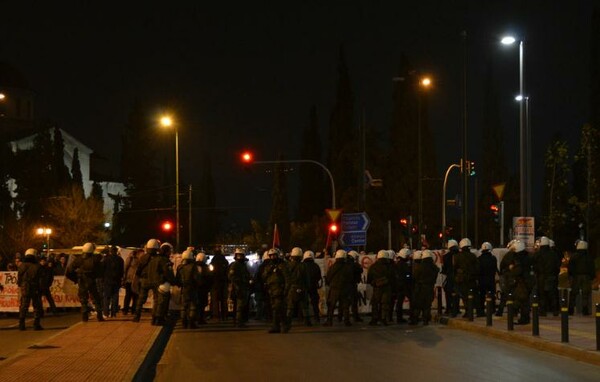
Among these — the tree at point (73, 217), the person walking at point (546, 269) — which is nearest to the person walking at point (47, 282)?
the person walking at point (546, 269)

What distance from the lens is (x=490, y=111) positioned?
9750 cm

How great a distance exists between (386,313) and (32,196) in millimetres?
53215

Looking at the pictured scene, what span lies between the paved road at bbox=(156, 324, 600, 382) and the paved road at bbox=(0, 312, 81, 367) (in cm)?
282

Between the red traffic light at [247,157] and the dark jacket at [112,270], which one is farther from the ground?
the red traffic light at [247,157]

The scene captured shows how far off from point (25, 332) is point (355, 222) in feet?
38.6

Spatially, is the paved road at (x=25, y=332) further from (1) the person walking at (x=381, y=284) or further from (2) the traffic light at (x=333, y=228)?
(2) the traffic light at (x=333, y=228)

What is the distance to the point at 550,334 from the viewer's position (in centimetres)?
1780

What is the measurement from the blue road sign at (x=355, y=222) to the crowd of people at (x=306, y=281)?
4850mm

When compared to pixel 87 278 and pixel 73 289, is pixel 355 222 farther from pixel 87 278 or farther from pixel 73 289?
pixel 87 278

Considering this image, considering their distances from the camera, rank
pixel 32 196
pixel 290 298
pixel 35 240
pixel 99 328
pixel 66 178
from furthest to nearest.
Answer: pixel 66 178, pixel 32 196, pixel 35 240, pixel 290 298, pixel 99 328

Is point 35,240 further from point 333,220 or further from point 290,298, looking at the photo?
point 290,298

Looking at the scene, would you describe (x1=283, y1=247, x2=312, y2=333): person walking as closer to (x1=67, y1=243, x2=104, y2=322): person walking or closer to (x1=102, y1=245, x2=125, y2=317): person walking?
(x1=67, y1=243, x2=104, y2=322): person walking

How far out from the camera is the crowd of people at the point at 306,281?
20.5 m

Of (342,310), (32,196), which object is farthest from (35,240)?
(342,310)
